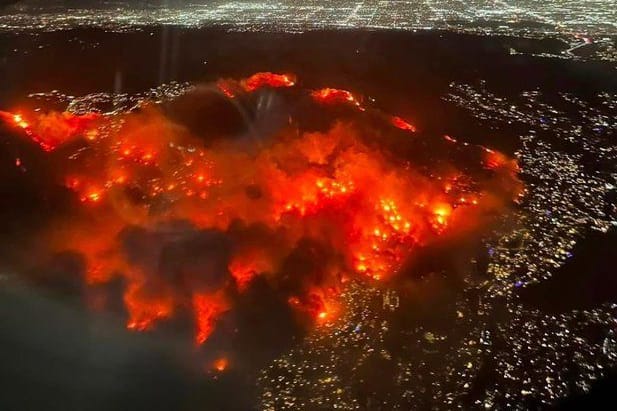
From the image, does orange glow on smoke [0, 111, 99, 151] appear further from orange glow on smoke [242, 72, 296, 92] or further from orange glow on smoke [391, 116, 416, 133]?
orange glow on smoke [391, 116, 416, 133]

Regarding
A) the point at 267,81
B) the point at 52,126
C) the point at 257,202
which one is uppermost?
the point at 267,81

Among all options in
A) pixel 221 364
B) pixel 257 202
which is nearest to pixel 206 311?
pixel 221 364

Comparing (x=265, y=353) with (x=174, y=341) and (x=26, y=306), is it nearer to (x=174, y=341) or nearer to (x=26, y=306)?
(x=174, y=341)

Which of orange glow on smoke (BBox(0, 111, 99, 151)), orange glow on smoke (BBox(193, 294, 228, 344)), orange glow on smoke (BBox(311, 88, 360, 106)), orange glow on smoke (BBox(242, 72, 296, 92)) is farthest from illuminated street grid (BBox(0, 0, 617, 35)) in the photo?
orange glow on smoke (BBox(193, 294, 228, 344))

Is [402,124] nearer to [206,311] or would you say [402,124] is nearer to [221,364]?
[206,311]

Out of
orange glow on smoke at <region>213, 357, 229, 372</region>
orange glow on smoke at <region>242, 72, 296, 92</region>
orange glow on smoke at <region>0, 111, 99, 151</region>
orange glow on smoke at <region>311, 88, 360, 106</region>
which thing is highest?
orange glow on smoke at <region>311, 88, 360, 106</region>

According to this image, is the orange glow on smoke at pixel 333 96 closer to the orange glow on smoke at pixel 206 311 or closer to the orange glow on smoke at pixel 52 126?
the orange glow on smoke at pixel 52 126

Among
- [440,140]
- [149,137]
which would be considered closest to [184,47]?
[149,137]

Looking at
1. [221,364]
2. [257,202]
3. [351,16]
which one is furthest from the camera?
[351,16]

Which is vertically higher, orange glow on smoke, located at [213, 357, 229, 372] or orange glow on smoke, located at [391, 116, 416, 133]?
orange glow on smoke, located at [391, 116, 416, 133]
